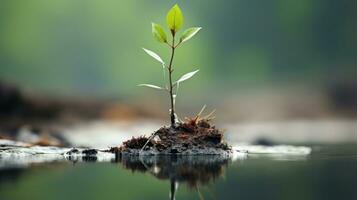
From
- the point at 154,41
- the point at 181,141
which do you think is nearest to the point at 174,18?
the point at 181,141

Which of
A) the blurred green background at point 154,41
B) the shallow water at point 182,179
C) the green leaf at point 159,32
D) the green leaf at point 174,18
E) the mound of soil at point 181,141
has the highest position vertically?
the blurred green background at point 154,41

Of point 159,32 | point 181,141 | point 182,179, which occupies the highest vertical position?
point 159,32

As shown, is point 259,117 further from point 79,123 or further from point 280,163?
point 280,163

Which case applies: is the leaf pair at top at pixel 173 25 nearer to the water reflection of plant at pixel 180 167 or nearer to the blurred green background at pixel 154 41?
the water reflection of plant at pixel 180 167

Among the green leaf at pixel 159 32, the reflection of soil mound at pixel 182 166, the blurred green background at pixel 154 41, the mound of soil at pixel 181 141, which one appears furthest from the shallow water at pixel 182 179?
the blurred green background at pixel 154 41

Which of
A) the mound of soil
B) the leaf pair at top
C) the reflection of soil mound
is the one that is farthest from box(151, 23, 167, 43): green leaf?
the reflection of soil mound

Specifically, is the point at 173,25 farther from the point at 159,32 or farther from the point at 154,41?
the point at 154,41

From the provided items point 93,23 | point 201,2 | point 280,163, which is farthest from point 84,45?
point 280,163
